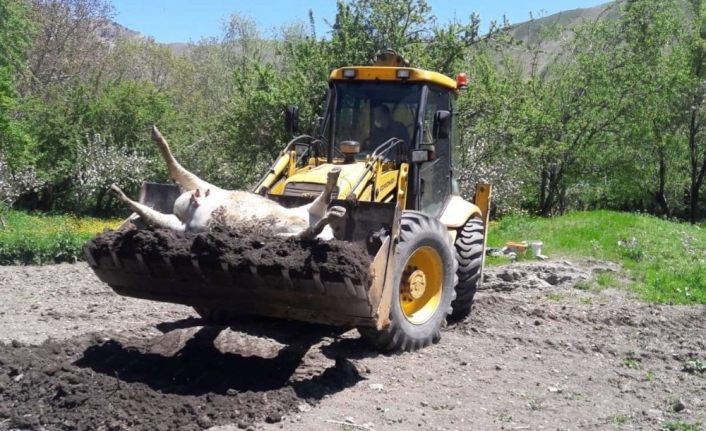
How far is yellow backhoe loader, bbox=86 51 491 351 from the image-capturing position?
6199mm

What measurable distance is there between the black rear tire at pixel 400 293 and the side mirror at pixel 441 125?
105cm

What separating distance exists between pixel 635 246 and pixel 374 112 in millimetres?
7509

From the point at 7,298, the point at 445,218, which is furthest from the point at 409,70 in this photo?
the point at 7,298

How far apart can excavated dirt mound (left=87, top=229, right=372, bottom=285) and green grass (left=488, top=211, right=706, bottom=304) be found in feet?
20.6

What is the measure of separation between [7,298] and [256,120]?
1019cm

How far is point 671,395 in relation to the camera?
6.51 m

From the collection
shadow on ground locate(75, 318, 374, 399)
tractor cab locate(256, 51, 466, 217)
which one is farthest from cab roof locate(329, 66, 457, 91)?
shadow on ground locate(75, 318, 374, 399)

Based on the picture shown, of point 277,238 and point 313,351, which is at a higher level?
point 277,238

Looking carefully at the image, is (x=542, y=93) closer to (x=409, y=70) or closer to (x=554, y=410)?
(x=409, y=70)

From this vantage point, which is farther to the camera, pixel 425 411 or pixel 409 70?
pixel 409 70

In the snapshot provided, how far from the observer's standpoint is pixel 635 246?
1410cm

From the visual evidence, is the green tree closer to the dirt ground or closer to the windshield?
the dirt ground

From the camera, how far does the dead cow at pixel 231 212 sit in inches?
260

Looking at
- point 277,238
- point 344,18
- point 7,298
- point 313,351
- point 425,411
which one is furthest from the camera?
point 344,18
